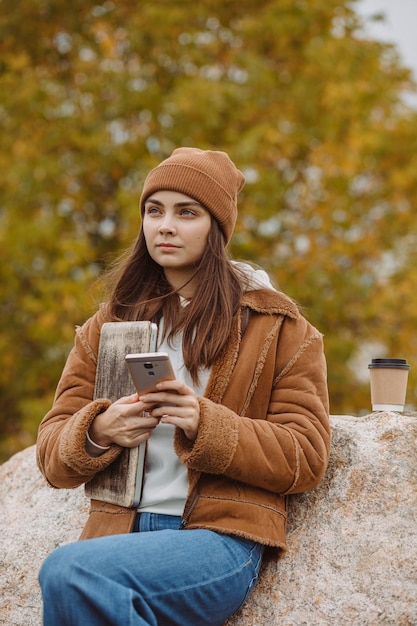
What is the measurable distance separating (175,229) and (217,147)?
5674 mm

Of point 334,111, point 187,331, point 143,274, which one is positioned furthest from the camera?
point 334,111

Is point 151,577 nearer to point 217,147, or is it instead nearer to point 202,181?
point 202,181

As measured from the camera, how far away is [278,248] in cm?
911

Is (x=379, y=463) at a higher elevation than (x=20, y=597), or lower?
higher

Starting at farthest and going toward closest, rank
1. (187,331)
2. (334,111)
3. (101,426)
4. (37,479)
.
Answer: (334,111), (37,479), (187,331), (101,426)

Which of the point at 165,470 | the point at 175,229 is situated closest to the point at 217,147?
the point at 175,229

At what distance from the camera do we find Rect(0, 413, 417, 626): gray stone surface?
2.76 m

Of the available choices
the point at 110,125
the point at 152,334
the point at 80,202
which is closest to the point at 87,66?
the point at 110,125

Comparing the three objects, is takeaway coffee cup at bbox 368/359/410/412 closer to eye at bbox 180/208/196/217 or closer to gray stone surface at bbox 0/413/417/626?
gray stone surface at bbox 0/413/417/626

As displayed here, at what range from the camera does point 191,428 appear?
2600 mm

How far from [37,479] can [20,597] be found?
2.18 ft

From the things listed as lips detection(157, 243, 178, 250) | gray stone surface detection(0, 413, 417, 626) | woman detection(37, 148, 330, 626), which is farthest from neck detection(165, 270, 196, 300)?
gray stone surface detection(0, 413, 417, 626)

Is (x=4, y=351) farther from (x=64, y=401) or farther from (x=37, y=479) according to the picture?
(x=64, y=401)

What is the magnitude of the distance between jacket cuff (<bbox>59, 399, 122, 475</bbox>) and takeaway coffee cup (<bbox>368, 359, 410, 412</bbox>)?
1.07 meters
